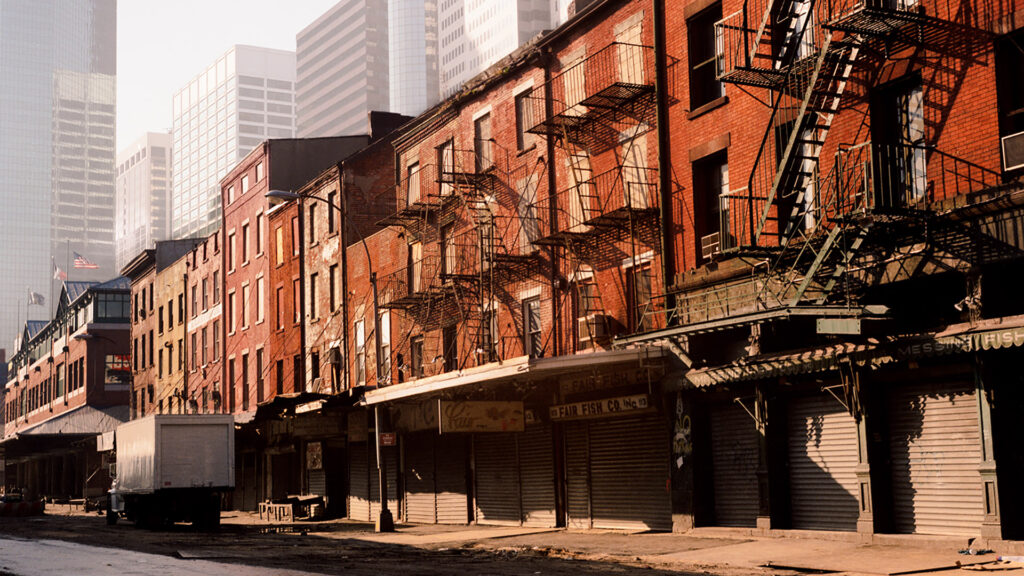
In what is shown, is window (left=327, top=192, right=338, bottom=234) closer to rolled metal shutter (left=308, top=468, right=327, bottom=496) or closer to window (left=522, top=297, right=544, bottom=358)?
rolled metal shutter (left=308, top=468, right=327, bottom=496)

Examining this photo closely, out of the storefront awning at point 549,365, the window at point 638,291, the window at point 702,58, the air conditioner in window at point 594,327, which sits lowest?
the storefront awning at point 549,365

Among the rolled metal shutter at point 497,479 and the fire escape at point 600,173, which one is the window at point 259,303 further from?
the fire escape at point 600,173

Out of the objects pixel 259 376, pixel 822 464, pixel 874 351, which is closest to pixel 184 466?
pixel 259 376

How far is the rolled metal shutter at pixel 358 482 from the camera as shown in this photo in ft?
140

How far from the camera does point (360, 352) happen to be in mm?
43594

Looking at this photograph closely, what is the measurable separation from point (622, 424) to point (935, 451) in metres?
9.22

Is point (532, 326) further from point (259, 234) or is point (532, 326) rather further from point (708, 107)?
point (259, 234)

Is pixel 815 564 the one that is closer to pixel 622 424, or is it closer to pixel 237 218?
pixel 622 424

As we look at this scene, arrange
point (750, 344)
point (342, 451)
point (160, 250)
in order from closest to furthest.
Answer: point (750, 344)
point (342, 451)
point (160, 250)

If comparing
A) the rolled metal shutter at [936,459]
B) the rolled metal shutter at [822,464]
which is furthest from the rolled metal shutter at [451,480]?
the rolled metal shutter at [936,459]

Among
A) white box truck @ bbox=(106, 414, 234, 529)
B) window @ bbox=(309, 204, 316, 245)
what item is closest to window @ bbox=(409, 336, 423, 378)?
white box truck @ bbox=(106, 414, 234, 529)

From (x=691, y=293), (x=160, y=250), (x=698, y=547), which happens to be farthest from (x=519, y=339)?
(x=160, y=250)

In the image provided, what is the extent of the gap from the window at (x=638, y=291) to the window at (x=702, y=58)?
404 cm

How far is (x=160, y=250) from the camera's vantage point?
73.7m
